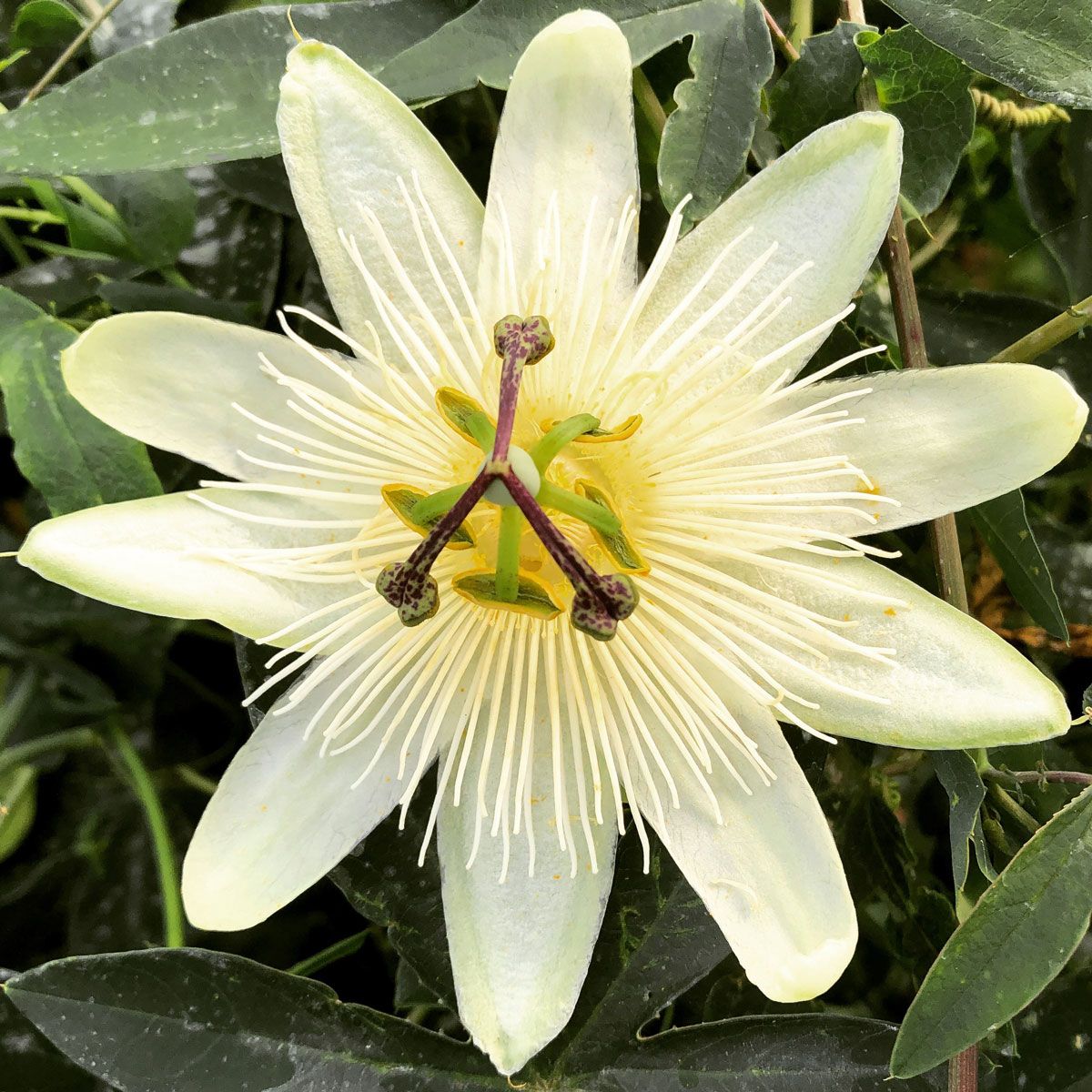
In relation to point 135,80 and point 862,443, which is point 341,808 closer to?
point 862,443

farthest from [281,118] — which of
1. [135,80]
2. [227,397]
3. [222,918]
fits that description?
[222,918]

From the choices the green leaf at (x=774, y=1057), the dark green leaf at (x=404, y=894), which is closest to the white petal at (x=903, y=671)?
the green leaf at (x=774, y=1057)

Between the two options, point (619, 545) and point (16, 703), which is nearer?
point (619, 545)

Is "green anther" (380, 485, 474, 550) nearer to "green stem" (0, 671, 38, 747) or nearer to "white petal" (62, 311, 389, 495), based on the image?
"white petal" (62, 311, 389, 495)

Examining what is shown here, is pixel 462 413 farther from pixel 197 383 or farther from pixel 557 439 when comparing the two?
pixel 197 383

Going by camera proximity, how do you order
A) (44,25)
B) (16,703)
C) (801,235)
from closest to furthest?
(801,235)
(44,25)
(16,703)

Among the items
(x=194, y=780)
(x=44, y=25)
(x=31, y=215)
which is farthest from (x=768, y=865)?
(x=44, y=25)

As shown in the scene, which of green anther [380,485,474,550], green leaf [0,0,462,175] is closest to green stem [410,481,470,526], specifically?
green anther [380,485,474,550]
